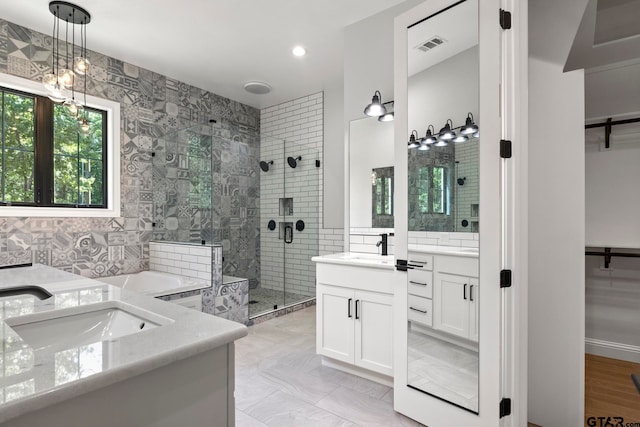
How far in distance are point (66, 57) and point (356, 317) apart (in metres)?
3.79

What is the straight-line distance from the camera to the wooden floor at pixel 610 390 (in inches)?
81.4

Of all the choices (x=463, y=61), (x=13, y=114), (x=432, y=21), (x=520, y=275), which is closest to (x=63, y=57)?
(x=13, y=114)

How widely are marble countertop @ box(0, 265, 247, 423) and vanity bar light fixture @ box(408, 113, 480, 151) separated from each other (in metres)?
1.55

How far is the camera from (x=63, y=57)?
340 cm

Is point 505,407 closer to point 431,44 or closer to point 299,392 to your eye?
point 299,392

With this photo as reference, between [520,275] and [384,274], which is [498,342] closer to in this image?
[520,275]

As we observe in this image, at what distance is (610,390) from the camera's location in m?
2.33

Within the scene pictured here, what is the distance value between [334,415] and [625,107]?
325 cm

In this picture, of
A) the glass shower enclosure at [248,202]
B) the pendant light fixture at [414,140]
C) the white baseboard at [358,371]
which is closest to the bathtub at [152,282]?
the glass shower enclosure at [248,202]

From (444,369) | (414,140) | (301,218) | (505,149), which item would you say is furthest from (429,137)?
(301,218)

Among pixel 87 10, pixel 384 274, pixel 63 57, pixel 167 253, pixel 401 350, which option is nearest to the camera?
pixel 401 350

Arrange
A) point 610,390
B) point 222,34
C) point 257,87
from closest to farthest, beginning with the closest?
point 610,390 < point 222,34 < point 257,87

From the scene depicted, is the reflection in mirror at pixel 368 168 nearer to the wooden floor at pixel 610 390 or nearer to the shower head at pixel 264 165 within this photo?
the wooden floor at pixel 610 390

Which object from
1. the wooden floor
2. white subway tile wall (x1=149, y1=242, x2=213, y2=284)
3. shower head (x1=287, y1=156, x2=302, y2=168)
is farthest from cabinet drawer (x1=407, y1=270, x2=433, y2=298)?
shower head (x1=287, y1=156, x2=302, y2=168)
